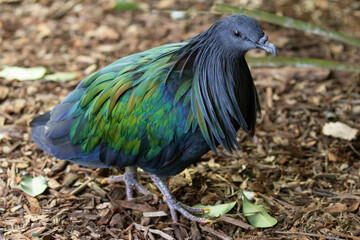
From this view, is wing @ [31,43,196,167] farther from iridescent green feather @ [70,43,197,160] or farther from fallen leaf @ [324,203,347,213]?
fallen leaf @ [324,203,347,213]

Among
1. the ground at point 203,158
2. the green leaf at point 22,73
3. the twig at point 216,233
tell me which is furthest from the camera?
the green leaf at point 22,73

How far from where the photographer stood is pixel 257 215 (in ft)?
13.4

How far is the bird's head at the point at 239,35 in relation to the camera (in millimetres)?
3451

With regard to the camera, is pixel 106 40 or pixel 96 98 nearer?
pixel 96 98

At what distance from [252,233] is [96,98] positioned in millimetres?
1709

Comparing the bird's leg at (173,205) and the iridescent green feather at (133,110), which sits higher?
the iridescent green feather at (133,110)

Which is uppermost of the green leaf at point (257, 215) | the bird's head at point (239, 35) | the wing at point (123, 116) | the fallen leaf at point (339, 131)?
the bird's head at point (239, 35)

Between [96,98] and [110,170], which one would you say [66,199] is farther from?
[96,98]

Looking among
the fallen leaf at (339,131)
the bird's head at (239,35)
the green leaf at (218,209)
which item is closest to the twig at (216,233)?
the green leaf at (218,209)

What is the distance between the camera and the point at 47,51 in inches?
251

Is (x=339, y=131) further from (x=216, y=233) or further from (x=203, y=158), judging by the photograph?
(x=216, y=233)

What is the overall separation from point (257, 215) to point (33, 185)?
6.76 ft

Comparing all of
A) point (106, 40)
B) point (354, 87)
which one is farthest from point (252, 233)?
point (106, 40)

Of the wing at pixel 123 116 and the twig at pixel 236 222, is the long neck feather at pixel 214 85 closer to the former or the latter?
the wing at pixel 123 116
